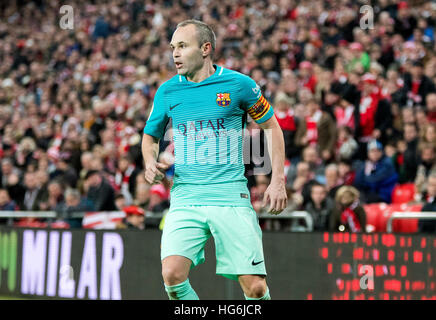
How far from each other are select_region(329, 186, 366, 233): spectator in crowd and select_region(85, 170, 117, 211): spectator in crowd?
158 inches

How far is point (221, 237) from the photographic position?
196 inches

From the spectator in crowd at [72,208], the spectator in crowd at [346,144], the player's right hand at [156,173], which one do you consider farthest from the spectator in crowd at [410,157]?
the player's right hand at [156,173]

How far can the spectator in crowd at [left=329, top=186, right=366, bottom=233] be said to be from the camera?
29.9ft

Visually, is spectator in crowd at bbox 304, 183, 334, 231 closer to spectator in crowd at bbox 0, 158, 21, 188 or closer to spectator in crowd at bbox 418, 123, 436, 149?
spectator in crowd at bbox 418, 123, 436, 149

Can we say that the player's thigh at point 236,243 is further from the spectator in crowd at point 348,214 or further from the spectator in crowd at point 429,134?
the spectator in crowd at point 429,134

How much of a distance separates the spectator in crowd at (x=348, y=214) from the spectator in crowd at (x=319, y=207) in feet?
0.55

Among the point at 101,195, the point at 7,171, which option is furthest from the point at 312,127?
the point at 7,171

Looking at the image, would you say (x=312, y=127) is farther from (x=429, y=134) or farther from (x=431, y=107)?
(x=429, y=134)

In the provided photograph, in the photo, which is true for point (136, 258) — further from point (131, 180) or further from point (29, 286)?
point (131, 180)

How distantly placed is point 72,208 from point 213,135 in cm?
714

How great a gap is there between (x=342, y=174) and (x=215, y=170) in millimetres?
6060

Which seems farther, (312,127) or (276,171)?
(312,127)

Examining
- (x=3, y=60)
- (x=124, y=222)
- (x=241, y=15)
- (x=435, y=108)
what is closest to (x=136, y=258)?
(x=124, y=222)

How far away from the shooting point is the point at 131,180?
12758 mm
